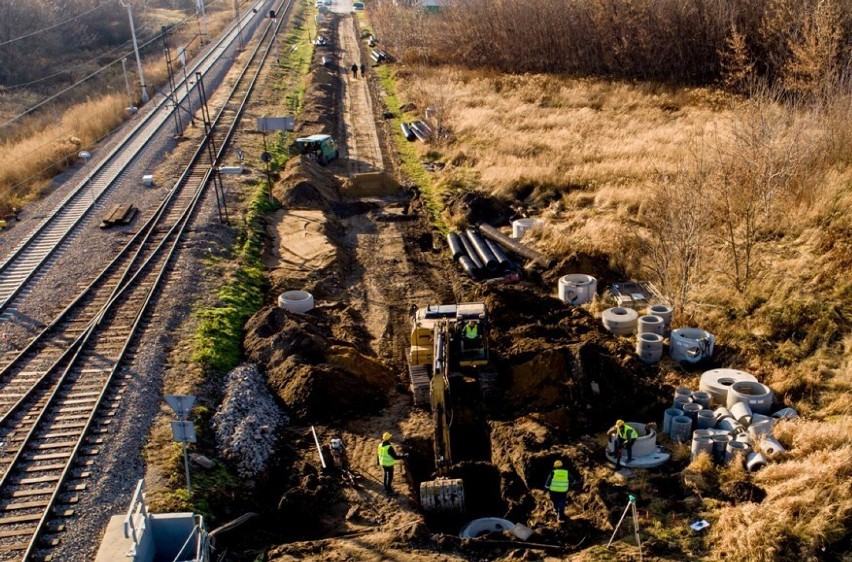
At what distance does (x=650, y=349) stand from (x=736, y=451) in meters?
4.92

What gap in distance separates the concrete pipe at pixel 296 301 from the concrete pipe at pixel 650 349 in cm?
961

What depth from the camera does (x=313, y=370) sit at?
18.7 m

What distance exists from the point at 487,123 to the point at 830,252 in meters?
24.3

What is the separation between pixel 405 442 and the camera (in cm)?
1759

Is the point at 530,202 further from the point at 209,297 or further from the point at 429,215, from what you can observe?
the point at 209,297

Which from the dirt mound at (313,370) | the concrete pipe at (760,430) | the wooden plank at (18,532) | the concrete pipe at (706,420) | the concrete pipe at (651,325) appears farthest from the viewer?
the concrete pipe at (651,325)

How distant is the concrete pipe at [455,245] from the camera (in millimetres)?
27781

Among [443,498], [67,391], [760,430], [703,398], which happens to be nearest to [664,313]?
[703,398]

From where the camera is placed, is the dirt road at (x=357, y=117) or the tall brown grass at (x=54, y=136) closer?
the tall brown grass at (x=54, y=136)

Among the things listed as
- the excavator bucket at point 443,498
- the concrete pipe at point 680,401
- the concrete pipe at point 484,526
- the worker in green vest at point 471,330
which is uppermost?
the worker in green vest at point 471,330

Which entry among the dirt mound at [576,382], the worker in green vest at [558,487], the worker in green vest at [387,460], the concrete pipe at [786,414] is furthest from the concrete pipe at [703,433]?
the worker in green vest at [387,460]

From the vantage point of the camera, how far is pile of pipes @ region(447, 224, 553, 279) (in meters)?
26.5

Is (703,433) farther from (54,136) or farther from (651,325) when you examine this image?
(54,136)

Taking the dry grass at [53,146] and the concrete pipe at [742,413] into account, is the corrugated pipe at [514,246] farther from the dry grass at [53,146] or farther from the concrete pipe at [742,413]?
the dry grass at [53,146]
